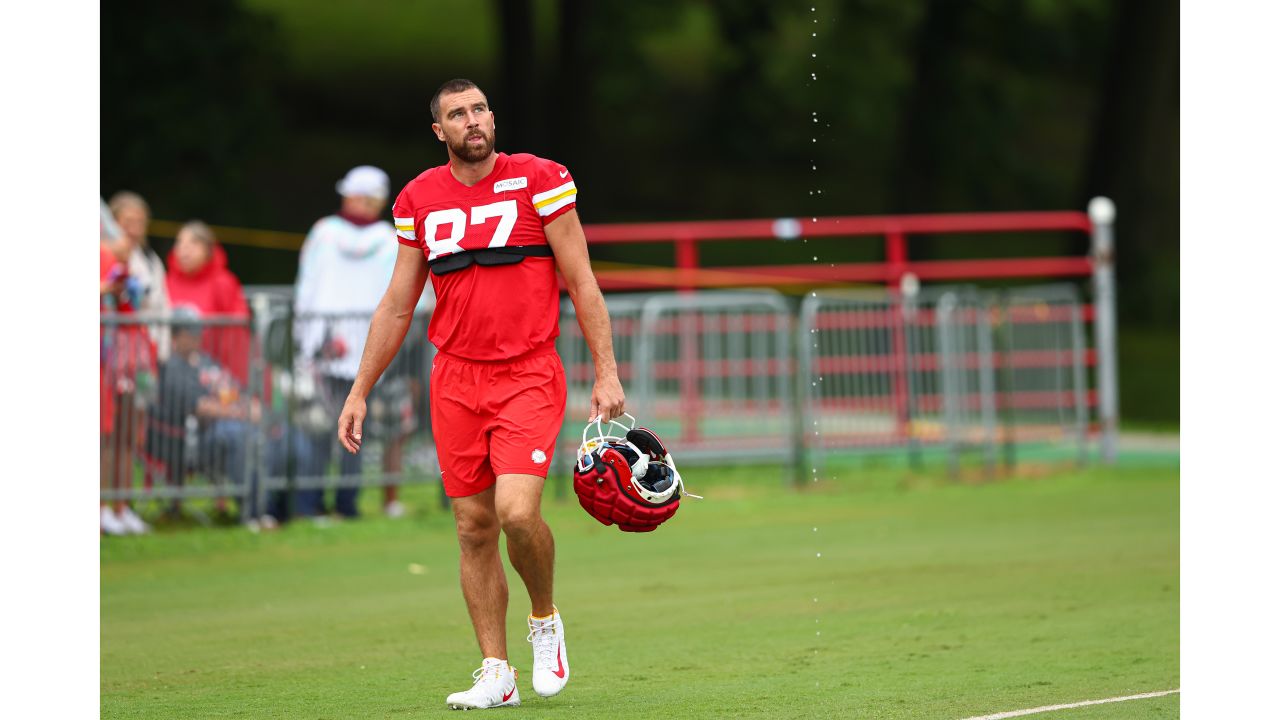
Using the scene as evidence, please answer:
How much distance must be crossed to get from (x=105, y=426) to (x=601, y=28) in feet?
80.5

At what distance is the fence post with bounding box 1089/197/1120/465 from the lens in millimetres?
17734

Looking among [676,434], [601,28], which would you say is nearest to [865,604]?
[676,434]

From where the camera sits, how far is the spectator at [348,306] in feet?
45.8

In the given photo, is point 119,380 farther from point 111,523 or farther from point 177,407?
point 111,523

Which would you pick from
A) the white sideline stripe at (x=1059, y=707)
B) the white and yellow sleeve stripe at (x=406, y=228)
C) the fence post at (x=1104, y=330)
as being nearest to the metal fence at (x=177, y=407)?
the white and yellow sleeve stripe at (x=406, y=228)

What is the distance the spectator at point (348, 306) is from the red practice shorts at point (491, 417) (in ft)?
21.2

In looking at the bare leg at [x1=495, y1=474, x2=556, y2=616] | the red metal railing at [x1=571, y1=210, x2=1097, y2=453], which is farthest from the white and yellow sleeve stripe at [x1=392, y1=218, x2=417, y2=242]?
the red metal railing at [x1=571, y1=210, x2=1097, y2=453]

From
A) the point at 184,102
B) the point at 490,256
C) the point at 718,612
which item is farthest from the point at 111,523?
the point at 184,102

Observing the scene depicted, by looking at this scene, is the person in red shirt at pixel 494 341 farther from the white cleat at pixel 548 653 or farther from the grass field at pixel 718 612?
the grass field at pixel 718 612

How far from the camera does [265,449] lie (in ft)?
45.1

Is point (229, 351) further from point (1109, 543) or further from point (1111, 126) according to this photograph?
point (1111, 126)

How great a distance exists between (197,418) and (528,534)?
6.67m

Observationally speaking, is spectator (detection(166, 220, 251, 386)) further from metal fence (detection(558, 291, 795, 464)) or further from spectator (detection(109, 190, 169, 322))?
metal fence (detection(558, 291, 795, 464))

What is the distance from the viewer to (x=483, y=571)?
7.53 metres
